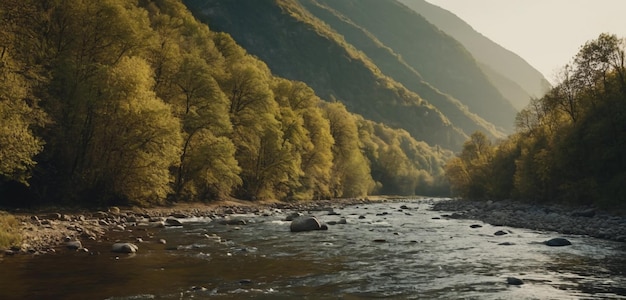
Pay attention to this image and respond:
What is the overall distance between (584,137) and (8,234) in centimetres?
4283

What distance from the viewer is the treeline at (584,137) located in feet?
127

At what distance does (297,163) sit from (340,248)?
4057 cm

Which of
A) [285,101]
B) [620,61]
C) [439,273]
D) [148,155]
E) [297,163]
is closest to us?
[439,273]

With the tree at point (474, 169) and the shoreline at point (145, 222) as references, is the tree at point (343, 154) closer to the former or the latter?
the tree at point (474, 169)

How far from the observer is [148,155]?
35.1 m

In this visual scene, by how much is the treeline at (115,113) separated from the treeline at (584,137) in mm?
30756

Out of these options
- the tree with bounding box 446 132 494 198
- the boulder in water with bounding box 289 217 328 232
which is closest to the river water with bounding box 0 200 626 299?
the boulder in water with bounding box 289 217 328 232

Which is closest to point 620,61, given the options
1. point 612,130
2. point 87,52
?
point 612,130

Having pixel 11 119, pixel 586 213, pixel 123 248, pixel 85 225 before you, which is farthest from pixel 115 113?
pixel 586 213

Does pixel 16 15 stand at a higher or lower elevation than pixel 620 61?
lower

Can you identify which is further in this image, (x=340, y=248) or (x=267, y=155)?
(x=267, y=155)

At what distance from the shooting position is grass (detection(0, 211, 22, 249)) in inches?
691

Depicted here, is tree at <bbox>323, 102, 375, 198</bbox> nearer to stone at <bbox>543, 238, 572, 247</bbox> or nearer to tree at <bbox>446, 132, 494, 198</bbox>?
tree at <bbox>446, 132, 494, 198</bbox>

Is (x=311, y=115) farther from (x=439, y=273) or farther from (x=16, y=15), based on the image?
(x=439, y=273)
